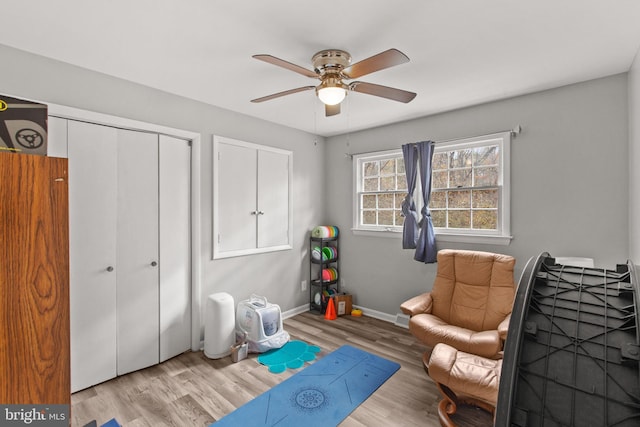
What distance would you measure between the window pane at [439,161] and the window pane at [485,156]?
0.33 metres

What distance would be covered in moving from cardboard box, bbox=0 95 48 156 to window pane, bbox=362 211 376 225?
11.5ft

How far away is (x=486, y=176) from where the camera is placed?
10.7 ft

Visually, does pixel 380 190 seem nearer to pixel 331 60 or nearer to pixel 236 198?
pixel 236 198

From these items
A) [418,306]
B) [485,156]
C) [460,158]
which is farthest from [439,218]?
[418,306]

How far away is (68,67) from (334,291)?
371 cm

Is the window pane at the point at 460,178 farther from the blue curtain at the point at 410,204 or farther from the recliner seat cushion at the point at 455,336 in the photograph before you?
the recliner seat cushion at the point at 455,336

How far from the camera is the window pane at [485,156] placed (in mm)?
3189

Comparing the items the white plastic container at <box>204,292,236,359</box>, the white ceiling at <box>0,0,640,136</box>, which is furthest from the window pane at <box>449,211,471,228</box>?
the white plastic container at <box>204,292,236,359</box>

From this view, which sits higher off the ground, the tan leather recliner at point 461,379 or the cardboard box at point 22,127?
the cardboard box at point 22,127

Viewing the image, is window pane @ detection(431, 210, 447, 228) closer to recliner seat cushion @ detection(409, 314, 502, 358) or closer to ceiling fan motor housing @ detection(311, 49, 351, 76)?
recliner seat cushion @ detection(409, 314, 502, 358)

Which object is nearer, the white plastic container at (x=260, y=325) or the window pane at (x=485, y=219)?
the white plastic container at (x=260, y=325)

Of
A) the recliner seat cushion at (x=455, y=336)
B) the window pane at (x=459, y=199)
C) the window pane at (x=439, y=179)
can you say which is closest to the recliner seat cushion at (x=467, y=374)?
the recliner seat cushion at (x=455, y=336)

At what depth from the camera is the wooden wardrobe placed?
1.19 meters

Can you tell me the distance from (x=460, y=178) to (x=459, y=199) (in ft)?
0.79
